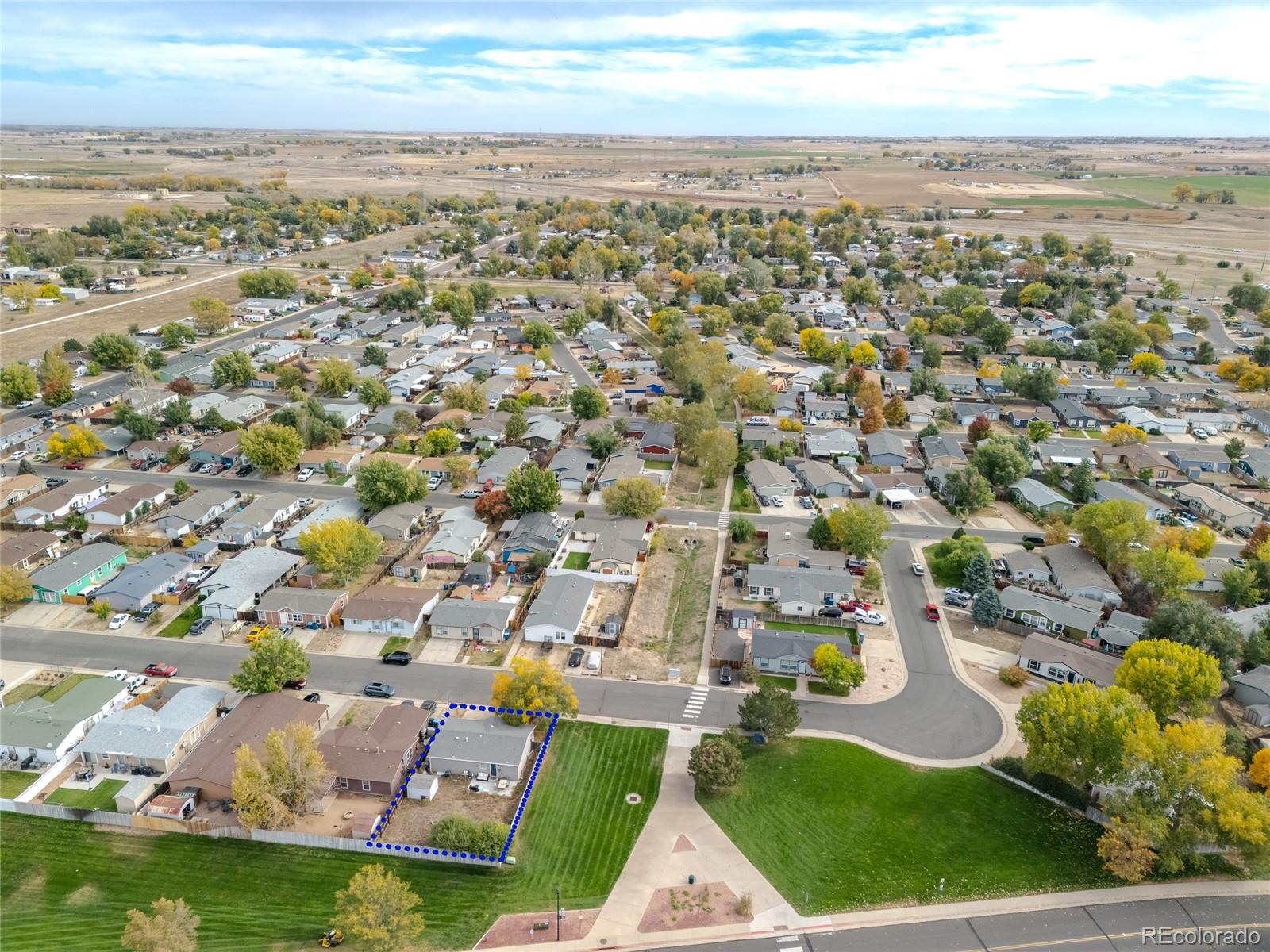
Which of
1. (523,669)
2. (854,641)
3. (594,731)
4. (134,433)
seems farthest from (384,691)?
(134,433)

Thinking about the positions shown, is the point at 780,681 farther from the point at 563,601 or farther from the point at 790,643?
the point at 563,601

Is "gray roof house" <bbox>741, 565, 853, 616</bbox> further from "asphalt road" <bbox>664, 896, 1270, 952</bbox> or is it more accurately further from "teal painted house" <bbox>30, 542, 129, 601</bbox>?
"teal painted house" <bbox>30, 542, 129, 601</bbox>

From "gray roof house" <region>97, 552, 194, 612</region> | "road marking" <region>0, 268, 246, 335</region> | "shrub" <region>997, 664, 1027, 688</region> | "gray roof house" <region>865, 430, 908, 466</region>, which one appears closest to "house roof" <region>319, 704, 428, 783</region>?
"gray roof house" <region>97, 552, 194, 612</region>

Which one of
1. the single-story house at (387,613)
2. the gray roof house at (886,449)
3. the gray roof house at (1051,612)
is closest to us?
the single-story house at (387,613)

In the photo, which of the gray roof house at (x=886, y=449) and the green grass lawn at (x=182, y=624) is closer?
the green grass lawn at (x=182, y=624)

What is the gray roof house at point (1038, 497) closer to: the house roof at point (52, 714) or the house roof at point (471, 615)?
the house roof at point (471, 615)

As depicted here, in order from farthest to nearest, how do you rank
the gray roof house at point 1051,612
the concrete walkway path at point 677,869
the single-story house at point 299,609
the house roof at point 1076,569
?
the house roof at point 1076,569 < the single-story house at point 299,609 < the gray roof house at point 1051,612 < the concrete walkway path at point 677,869

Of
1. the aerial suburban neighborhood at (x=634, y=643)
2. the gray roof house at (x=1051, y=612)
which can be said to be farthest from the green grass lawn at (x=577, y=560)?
the gray roof house at (x=1051, y=612)
